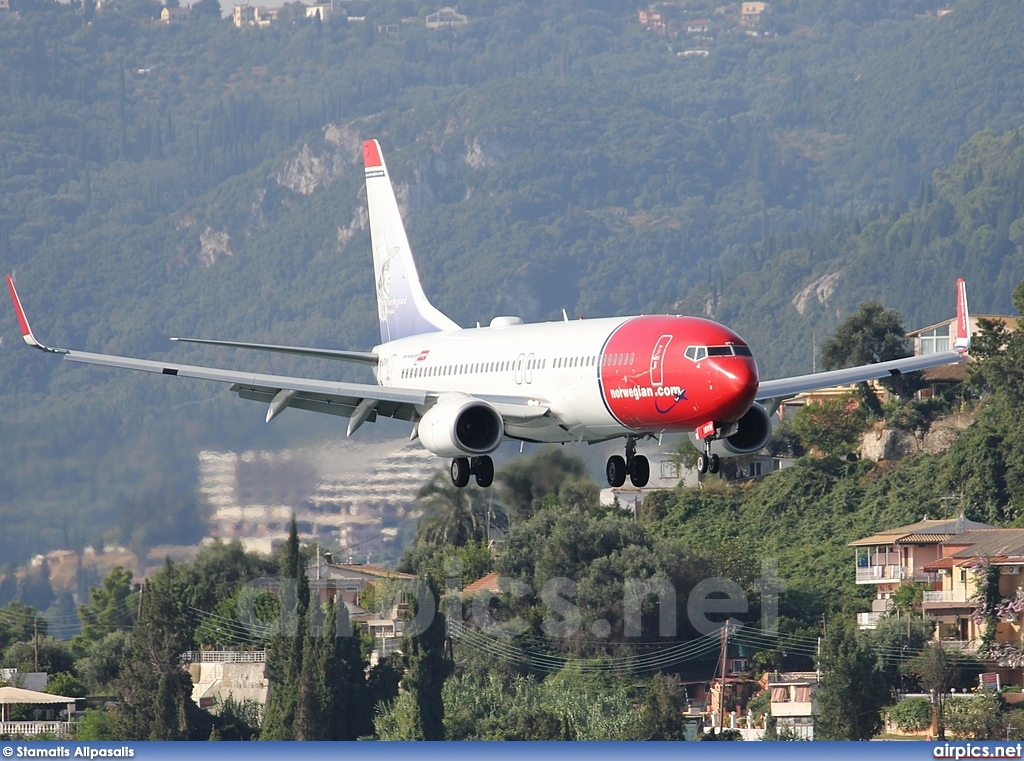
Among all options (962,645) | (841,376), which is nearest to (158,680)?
(962,645)

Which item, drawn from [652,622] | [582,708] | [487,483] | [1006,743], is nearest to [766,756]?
[1006,743]

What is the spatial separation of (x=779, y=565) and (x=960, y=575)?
18100mm

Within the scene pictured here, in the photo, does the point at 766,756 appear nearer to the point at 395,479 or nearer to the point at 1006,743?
the point at 1006,743

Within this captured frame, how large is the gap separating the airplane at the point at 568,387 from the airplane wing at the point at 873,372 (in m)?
0.06

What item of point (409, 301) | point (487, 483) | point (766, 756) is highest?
point (409, 301)

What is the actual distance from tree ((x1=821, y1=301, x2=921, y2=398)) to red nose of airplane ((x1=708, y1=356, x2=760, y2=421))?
364 feet

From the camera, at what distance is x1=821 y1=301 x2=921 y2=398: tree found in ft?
534

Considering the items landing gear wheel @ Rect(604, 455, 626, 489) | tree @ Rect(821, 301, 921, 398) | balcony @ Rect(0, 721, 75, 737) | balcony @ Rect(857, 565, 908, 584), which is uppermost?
tree @ Rect(821, 301, 921, 398)

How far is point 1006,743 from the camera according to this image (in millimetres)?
Answer: 102750

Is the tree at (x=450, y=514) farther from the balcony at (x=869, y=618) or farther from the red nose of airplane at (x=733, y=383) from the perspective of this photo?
the red nose of airplane at (x=733, y=383)

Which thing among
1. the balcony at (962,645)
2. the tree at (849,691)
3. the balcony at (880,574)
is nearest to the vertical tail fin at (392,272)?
the tree at (849,691)

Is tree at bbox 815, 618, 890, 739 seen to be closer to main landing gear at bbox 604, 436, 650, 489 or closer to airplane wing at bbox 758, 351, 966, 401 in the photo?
airplane wing at bbox 758, 351, 966, 401

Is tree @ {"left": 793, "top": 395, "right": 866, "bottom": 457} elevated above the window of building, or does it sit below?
below

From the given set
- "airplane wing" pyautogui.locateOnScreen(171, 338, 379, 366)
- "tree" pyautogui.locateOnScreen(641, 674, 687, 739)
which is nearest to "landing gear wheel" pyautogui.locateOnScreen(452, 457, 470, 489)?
"airplane wing" pyautogui.locateOnScreen(171, 338, 379, 366)
